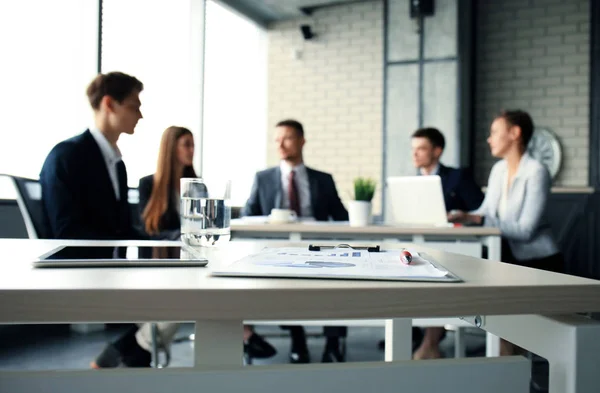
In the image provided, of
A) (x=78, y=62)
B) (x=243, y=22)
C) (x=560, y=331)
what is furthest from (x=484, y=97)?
(x=560, y=331)

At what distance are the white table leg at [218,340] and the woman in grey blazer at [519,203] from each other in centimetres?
221

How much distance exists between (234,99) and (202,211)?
16.6ft

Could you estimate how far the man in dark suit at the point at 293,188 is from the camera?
3656 millimetres

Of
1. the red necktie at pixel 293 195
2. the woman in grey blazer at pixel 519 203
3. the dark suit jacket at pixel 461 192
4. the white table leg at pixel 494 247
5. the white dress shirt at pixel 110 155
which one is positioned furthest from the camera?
the dark suit jacket at pixel 461 192

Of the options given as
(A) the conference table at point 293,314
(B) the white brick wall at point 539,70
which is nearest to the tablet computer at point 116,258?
(A) the conference table at point 293,314

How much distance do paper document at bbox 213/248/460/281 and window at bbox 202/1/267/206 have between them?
459 cm

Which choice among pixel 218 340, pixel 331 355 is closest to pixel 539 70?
pixel 331 355

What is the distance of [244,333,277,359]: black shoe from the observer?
3082mm

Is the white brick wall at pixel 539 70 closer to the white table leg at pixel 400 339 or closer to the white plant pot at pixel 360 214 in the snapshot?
the white plant pot at pixel 360 214

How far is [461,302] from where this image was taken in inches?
22.7

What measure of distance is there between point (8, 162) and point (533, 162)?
2.96m

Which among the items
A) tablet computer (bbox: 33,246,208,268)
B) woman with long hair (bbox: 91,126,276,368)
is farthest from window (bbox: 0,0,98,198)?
tablet computer (bbox: 33,246,208,268)

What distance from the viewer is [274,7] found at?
613cm

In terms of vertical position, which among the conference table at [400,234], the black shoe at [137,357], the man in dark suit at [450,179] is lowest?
the black shoe at [137,357]
